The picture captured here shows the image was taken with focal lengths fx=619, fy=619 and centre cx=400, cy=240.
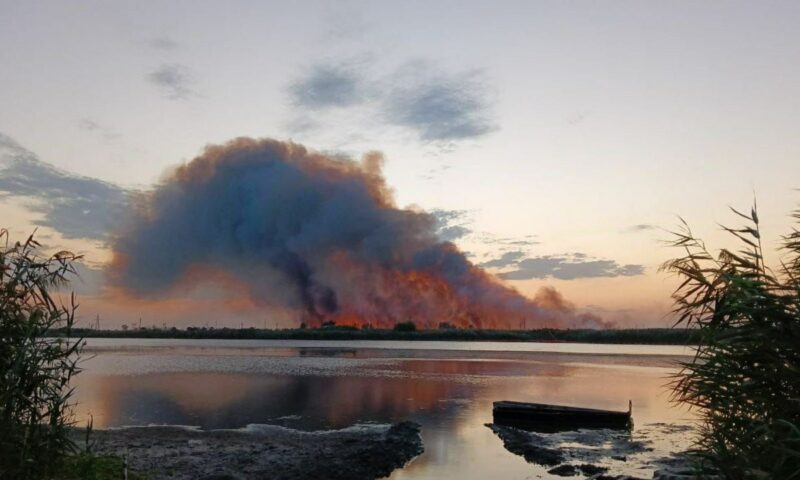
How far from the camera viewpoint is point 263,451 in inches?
1220

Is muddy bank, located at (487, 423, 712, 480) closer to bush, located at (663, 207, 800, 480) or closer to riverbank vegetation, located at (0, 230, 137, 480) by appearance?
bush, located at (663, 207, 800, 480)

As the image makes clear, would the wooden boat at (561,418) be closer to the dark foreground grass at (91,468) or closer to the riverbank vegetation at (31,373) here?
the dark foreground grass at (91,468)

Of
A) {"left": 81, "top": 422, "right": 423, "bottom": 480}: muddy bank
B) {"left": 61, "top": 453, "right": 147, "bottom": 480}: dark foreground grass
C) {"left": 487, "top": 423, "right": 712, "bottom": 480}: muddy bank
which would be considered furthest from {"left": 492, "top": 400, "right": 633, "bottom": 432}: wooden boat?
{"left": 61, "top": 453, "right": 147, "bottom": 480}: dark foreground grass

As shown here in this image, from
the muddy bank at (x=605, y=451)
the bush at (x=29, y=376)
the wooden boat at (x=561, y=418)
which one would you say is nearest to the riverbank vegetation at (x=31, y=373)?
the bush at (x=29, y=376)

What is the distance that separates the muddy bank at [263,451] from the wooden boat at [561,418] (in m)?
8.78

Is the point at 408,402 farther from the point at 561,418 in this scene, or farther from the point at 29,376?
the point at 29,376

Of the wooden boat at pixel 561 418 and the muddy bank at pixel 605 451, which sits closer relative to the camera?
the muddy bank at pixel 605 451

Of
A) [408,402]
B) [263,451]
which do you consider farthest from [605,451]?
[408,402]

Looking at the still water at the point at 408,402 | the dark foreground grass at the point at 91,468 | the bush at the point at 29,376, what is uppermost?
the bush at the point at 29,376

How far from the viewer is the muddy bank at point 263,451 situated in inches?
1043

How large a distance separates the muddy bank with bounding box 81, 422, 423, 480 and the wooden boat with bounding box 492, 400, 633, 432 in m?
8.78

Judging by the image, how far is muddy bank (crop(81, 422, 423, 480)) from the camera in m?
26.5

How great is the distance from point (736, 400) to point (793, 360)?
1.54m

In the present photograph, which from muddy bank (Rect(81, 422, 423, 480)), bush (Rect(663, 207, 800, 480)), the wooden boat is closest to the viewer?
bush (Rect(663, 207, 800, 480))
